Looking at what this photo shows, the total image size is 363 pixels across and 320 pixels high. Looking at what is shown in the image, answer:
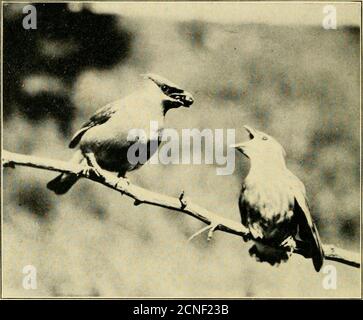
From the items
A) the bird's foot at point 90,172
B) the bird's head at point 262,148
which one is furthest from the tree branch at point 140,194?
the bird's head at point 262,148

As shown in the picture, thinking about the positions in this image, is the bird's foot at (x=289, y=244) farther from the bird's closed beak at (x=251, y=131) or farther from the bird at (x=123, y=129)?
the bird at (x=123, y=129)

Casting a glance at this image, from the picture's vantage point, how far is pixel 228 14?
1.93 metres

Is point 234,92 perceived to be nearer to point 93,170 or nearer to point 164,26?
point 164,26

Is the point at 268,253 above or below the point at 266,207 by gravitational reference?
below

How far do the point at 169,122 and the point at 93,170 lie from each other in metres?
0.31

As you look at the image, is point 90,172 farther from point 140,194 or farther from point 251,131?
point 251,131

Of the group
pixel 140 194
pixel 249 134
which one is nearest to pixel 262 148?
pixel 249 134

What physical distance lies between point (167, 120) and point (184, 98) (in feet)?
0.31

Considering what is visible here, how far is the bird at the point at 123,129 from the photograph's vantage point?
6.20 ft

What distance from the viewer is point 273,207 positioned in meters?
1.87

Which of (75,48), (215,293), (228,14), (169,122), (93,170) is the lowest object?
(215,293)

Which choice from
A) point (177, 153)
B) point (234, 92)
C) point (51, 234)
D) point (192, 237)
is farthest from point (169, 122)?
point (51, 234)

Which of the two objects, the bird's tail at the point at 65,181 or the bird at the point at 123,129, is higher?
the bird at the point at 123,129

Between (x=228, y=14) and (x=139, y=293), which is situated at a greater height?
(x=228, y=14)
